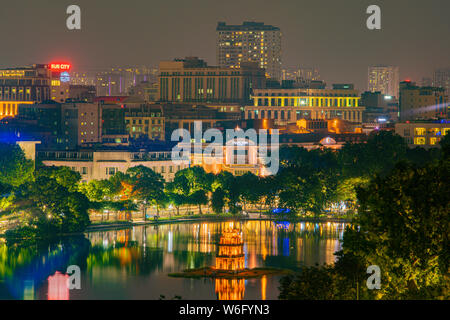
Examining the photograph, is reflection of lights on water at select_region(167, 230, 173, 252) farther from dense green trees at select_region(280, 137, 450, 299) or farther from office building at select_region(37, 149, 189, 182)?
dense green trees at select_region(280, 137, 450, 299)

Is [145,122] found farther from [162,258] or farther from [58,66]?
[162,258]

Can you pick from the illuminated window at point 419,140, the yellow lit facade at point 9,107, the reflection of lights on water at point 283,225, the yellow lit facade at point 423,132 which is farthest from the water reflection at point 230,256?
the yellow lit facade at point 9,107

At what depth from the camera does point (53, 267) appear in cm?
6638

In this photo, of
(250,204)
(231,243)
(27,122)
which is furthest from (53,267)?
(27,122)

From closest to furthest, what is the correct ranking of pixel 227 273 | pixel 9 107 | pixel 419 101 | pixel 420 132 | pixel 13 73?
pixel 227 273
pixel 420 132
pixel 9 107
pixel 419 101
pixel 13 73

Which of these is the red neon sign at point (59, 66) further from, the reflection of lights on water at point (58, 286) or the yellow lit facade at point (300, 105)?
the reflection of lights on water at point (58, 286)

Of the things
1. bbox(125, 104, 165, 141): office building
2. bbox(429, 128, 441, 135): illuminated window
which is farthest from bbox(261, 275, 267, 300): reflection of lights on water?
bbox(125, 104, 165, 141): office building

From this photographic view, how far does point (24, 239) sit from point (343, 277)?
35.6 metres

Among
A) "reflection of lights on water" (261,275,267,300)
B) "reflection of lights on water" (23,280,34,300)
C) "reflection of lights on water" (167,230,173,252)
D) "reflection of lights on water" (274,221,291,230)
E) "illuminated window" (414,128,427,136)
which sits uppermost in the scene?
"illuminated window" (414,128,427,136)

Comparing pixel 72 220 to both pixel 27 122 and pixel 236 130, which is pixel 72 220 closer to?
pixel 236 130

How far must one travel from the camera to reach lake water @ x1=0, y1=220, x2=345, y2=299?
59250mm

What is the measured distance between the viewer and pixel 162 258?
70.8 meters

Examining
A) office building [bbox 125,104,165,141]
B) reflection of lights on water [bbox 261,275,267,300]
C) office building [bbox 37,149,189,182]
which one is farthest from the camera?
office building [bbox 125,104,165,141]

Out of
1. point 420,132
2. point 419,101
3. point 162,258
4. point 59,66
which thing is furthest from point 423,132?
point 59,66
